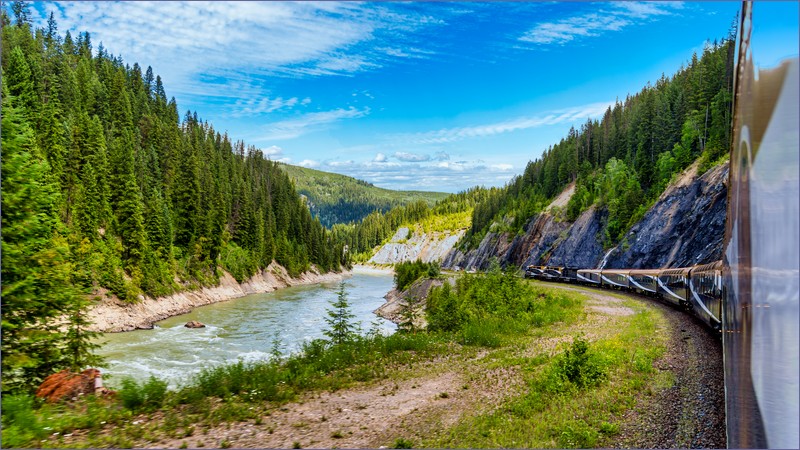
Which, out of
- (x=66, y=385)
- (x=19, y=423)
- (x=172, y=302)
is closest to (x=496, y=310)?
(x=66, y=385)

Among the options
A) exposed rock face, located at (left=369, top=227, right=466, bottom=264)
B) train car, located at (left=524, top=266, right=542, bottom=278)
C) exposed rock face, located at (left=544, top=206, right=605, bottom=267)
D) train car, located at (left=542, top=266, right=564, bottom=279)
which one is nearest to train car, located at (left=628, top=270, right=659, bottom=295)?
train car, located at (left=542, top=266, right=564, bottom=279)

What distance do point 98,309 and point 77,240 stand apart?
6.53m

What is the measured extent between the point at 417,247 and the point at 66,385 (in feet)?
599

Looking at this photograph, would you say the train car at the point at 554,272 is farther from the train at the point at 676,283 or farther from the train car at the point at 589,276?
the train car at the point at 589,276

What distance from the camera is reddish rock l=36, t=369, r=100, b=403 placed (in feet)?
31.8

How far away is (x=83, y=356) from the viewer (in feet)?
37.1

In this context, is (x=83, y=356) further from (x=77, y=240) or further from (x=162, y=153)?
(x=162, y=153)

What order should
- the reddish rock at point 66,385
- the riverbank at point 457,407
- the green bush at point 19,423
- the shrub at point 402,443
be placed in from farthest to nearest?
the reddish rock at point 66,385 → the shrub at point 402,443 → the riverbank at point 457,407 → the green bush at point 19,423

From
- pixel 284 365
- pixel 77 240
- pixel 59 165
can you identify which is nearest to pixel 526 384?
pixel 284 365

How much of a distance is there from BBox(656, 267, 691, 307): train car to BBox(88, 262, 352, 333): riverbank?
27.1m

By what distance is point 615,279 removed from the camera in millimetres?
42938

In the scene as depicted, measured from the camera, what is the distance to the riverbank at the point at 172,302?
37.9 meters

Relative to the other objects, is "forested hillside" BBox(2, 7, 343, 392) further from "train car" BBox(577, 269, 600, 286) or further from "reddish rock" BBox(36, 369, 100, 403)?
"train car" BBox(577, 269, 600, 286)

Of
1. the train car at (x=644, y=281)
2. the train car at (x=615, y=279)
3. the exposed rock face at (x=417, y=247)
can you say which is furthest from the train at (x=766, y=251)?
the exposed rock face at (x=417, y=247)
